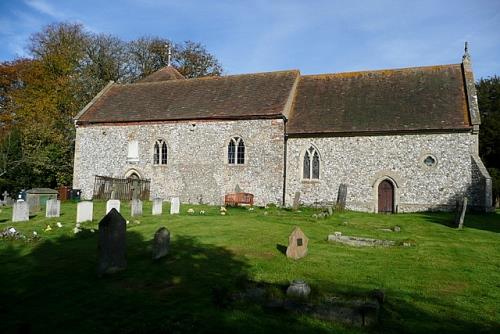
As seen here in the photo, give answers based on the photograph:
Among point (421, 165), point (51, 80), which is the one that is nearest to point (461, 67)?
point (421, 165)

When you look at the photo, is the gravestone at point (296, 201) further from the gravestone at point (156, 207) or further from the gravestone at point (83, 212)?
the gravestone at point (83, 212)

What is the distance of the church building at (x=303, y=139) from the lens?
23188 millimetres

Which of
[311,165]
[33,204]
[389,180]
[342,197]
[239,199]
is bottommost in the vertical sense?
[33,204]

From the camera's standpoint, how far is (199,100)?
29359 millimetres

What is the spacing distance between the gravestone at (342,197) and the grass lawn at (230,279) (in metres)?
7.67

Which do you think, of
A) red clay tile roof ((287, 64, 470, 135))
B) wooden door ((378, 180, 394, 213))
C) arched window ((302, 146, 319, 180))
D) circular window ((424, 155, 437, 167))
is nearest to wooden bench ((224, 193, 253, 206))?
arched window ((302, 146, 319, 180))

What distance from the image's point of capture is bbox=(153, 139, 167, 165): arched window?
28.5 meters

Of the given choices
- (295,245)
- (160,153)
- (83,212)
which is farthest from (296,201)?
(295,245)

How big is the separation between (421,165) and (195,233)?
14635 millimetres

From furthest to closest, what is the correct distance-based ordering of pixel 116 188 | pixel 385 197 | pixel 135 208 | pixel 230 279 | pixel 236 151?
pixel 236 151
pixel 116 188
pixel 385 197
pixel 135 208
pixel 230 279

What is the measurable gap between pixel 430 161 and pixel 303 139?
22.8 feet

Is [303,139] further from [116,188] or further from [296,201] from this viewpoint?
[116,188]

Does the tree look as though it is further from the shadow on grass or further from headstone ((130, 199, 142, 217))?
headstone ((130, 199, 142, 217))

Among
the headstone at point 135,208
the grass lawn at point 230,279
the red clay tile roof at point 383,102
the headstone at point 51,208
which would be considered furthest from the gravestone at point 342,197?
the headstone at point 51,208
